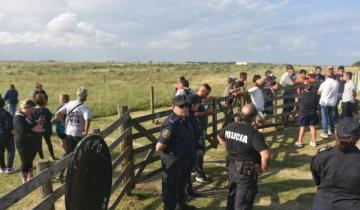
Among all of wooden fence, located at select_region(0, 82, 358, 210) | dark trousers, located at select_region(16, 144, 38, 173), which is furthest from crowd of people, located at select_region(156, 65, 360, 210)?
dark trousers, located at select_region(16, 144, 38, 173)

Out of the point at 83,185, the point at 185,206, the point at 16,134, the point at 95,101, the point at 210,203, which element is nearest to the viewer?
the point at 83,185

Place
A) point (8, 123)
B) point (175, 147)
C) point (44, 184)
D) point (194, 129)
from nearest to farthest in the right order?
point (44, 184) < point (175, 147) < point (194, 129) < point (8, 123)

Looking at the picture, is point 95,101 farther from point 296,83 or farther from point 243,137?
point 243,137

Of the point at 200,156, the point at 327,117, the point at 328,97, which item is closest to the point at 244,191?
the point at 200,156

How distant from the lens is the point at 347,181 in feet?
13.0

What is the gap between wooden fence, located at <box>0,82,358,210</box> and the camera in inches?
175

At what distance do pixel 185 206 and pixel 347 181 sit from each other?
11.7ft

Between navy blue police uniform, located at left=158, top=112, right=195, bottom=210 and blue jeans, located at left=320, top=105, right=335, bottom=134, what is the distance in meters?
6.72

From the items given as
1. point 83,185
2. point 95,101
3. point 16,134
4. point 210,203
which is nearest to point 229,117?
point 210,203

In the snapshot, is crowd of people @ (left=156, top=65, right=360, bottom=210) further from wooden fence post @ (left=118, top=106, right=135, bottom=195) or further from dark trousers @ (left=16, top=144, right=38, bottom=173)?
dark trousers @ (left=16, top=144, right=38, bottom=173)

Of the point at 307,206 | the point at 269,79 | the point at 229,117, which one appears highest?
the point at 269,79

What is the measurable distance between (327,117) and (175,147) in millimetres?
7275

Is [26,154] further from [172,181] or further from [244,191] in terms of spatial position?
[244,191]

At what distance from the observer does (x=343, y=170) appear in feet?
13.1
